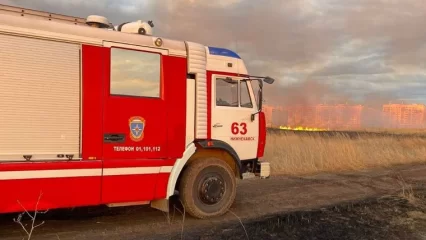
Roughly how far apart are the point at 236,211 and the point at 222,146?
1446mm

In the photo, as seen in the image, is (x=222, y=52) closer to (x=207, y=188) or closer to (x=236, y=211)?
(x=207, y=188)

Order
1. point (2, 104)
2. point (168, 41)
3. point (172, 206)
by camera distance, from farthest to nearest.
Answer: point (172, 206) → point (168, 41) → point (2, 104)

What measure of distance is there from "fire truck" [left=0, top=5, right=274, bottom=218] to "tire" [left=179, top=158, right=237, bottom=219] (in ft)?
0.06

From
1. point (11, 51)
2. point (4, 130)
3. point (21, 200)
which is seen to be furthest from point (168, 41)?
point (21, 200)

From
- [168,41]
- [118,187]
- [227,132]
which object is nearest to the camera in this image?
[118,187]

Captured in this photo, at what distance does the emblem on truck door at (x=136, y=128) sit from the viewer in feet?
21.8

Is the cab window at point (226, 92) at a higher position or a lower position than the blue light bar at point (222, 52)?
lower

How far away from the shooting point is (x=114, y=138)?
256 inches

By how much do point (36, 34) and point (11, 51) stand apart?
417 millimetres

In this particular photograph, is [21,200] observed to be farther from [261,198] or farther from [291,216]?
[261,198]

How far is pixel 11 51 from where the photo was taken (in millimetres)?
5625

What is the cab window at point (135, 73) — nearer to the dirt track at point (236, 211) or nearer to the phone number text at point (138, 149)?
the phone number text at point (138, 149)

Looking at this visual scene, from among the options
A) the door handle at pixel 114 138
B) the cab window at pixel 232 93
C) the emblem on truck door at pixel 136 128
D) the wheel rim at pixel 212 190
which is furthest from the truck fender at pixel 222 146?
the door handle at pixel 114 138

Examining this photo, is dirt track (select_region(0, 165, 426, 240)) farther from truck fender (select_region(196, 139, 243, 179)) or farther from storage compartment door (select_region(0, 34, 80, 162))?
storage compartment door (select_region(0, 34, 80, 162))
